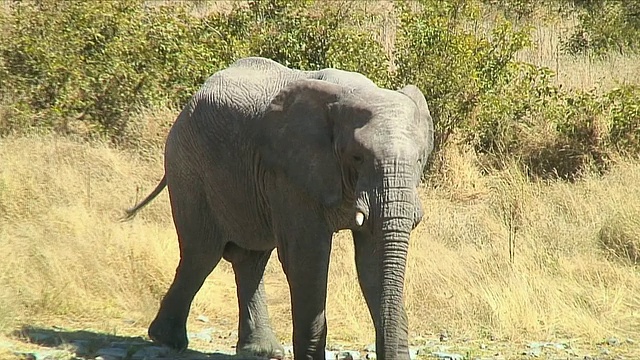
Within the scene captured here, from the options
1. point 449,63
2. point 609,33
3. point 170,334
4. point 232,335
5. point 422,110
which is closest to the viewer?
point 422,110

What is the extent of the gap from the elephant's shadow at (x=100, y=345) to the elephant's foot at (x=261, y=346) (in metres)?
0.09

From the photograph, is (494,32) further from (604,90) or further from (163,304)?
(163,304)

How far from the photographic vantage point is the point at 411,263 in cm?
974

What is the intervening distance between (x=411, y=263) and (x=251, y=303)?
6.61ft

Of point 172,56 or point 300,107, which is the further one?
point 172,56

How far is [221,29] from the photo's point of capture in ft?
49.0

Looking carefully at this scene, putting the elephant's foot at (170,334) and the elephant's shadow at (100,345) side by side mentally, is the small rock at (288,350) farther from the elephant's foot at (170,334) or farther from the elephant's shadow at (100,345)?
the elephant's foot at (170,334)

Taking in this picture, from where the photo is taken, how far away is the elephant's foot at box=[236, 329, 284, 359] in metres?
7.98

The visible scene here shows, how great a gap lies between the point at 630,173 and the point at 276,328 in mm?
4714

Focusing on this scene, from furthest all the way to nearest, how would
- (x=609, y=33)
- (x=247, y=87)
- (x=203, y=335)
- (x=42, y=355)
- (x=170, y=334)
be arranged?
(x=609, y=33) < (x=203, y=335) < (x=170, y=334) < (x=247, y=87) < (x=42, y=355)

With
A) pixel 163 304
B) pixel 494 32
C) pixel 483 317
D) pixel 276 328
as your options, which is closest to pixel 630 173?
pixel 494 32

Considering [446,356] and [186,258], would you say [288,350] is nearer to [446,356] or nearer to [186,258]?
[186,258]

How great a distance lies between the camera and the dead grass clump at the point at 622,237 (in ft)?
33.9

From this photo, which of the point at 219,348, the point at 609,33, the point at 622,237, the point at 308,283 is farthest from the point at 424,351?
the point at 609,33
